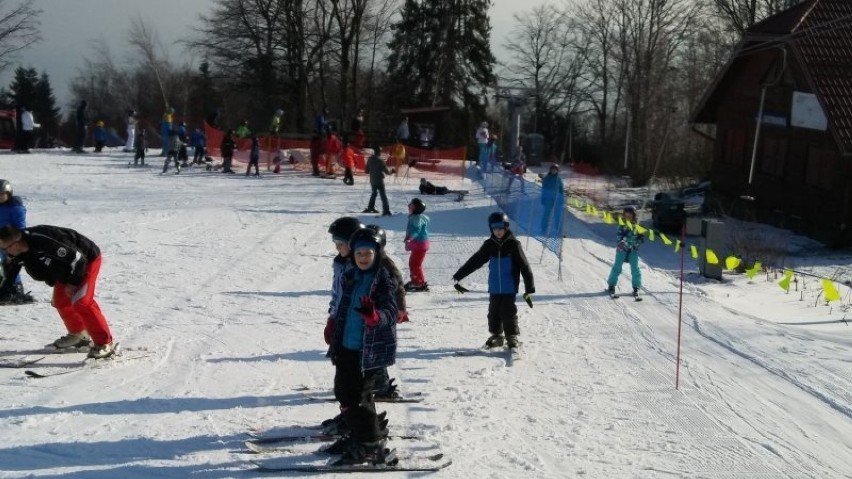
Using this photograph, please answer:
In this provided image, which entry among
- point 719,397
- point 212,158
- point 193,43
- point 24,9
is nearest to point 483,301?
point 719,397

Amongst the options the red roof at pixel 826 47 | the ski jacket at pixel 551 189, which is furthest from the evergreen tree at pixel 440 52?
the ski jacket at pixel 551 189

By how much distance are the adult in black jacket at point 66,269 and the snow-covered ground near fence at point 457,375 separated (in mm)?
328

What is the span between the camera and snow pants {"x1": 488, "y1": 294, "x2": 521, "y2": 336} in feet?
33.4

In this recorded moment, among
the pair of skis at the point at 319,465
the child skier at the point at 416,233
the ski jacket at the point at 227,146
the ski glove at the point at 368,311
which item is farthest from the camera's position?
the ski jacket at the point at 227,146

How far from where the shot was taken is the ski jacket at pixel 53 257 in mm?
8352

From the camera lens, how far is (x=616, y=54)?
62.7m

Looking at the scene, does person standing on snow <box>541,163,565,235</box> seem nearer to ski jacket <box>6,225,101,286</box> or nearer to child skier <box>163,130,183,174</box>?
ski jacket <box>6,225,101,286</box>

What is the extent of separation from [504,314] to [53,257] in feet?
15.6

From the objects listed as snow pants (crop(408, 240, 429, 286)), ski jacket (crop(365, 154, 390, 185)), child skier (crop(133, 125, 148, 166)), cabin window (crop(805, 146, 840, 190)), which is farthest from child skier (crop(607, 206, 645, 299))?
child skier (crop(133, 125, 148, 166))

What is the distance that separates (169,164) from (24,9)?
53.6 feet

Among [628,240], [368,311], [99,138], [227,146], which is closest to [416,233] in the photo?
[628,240]

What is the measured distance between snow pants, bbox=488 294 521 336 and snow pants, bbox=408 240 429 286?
12.0ft

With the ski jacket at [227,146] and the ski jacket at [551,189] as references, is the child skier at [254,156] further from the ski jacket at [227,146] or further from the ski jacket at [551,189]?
the ski jacket at [551,189]

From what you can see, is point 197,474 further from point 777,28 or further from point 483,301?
point 777,28
